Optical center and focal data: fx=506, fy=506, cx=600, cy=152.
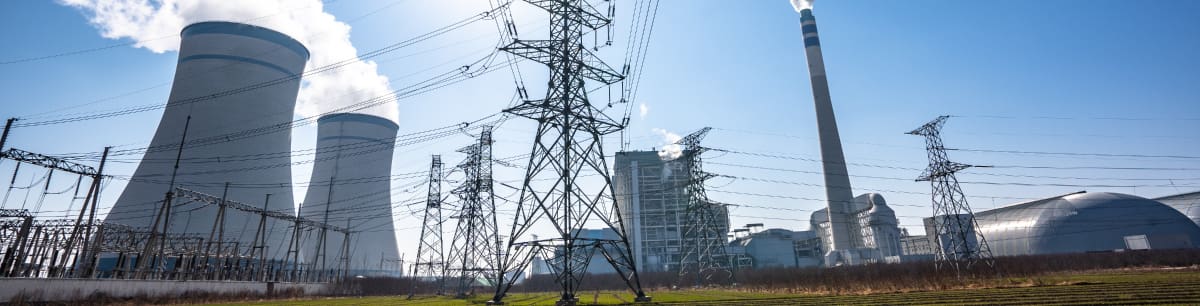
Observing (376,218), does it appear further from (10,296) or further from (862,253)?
(862,253)

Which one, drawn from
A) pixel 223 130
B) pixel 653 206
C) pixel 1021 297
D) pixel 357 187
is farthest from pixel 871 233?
pixel 223 130

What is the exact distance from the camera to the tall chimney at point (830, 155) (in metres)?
49.8

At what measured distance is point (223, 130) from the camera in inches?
1217

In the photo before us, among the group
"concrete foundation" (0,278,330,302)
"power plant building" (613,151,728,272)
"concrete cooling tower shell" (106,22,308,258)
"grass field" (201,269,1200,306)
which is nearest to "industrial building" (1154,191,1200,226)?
"power plant building" (613,151,728,272)

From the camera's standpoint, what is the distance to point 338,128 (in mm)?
42344

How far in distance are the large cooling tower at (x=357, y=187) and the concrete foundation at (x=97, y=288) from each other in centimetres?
1397

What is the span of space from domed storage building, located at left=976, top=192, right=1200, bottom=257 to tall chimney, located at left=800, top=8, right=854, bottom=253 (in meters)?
17.8

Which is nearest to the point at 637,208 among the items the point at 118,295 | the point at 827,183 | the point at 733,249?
the point at 733,249

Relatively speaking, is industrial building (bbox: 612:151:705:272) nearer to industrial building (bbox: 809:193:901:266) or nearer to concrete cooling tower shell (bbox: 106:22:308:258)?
industrial building (bbox: 809:193:901:266)

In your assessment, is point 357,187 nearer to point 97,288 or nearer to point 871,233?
point 97,288

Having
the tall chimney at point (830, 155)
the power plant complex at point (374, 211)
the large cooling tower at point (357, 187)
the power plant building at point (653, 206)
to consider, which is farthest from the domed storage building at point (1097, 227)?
the large cooling tower at point (357, 187)

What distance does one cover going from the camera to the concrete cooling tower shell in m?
30.2

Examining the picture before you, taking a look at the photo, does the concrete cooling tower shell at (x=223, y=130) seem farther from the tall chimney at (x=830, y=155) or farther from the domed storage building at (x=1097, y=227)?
the domed storage building at (x=1097, y=227)

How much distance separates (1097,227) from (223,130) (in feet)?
244
